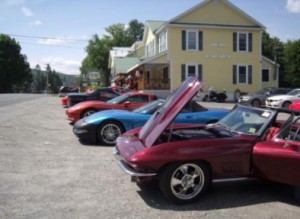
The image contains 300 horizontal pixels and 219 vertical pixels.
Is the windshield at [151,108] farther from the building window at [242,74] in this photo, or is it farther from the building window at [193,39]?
the building window at [242,74]

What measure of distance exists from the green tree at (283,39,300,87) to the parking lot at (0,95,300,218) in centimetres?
4766

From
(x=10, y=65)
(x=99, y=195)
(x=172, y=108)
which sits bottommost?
(x=99, y=195)

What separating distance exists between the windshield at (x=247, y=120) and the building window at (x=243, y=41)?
1155 inches

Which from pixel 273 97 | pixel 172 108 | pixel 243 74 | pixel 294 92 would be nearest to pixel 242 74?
pixel 243 74

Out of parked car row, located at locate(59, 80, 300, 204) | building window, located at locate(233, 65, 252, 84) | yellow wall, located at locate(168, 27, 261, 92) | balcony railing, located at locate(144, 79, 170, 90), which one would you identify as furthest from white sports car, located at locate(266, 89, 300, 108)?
parked car row, located at locate(59, 80, 300, 204)

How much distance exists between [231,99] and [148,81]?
729 centimetres

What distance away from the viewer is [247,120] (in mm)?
6195

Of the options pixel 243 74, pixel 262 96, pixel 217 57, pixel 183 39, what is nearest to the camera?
pixel 262 96

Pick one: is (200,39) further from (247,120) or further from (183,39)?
(247,120)

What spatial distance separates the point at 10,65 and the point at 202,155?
8349 cm

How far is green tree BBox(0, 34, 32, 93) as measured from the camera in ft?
267

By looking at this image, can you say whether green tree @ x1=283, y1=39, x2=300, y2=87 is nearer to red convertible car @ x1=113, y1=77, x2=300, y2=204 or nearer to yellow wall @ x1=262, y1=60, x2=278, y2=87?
yellow wall @ x1=262, y1=60, x2=278, y2=87

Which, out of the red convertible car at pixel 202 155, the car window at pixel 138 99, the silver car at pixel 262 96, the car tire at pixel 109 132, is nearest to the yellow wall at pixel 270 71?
the silver car at pixel 262 96

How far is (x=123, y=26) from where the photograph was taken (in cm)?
8056
